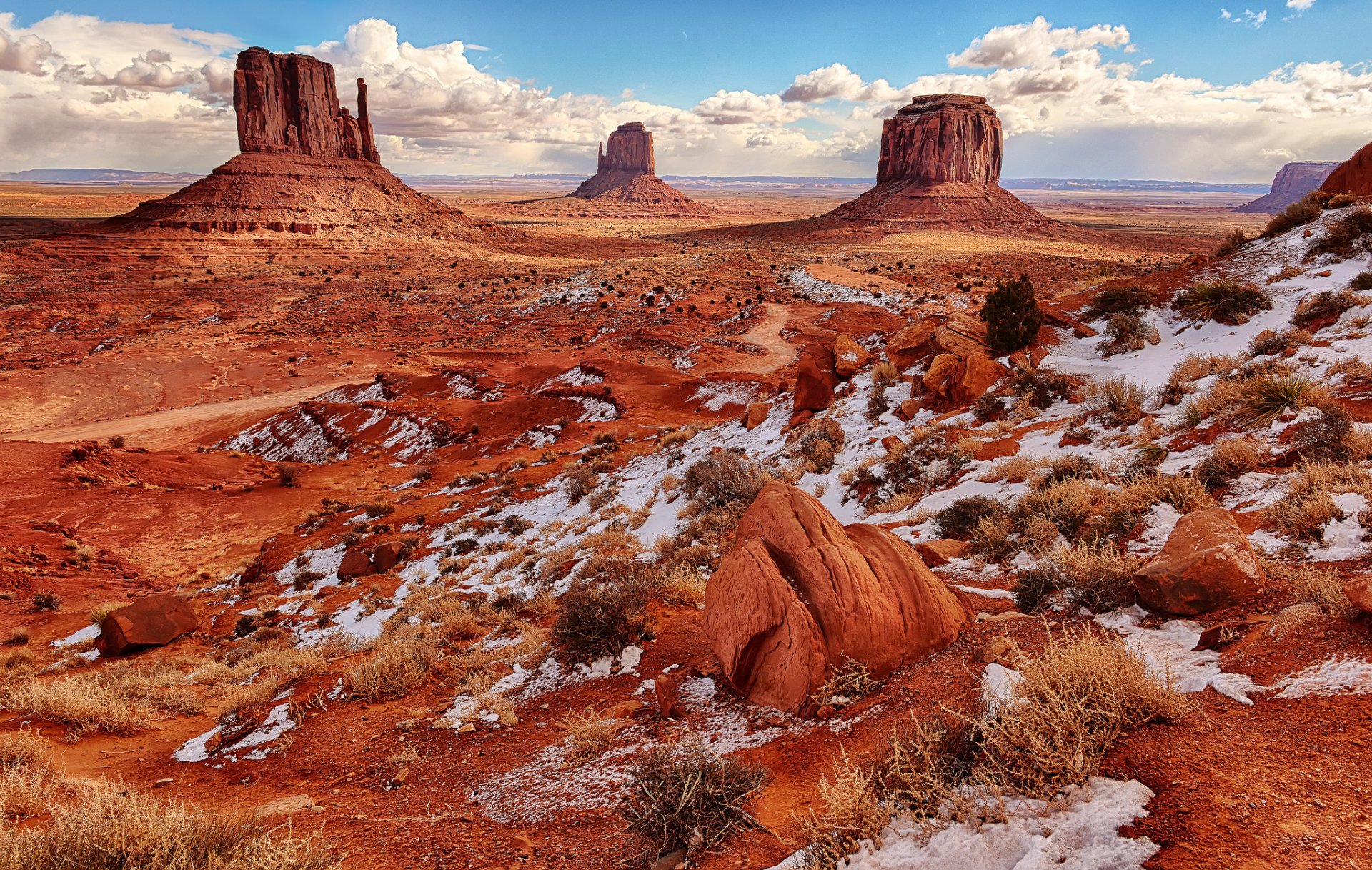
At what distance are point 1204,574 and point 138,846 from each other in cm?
647

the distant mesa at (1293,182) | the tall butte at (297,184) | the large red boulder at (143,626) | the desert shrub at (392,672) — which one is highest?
the distant mesa at (1293,182)

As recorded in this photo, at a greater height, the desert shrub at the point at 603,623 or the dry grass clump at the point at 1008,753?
the dry grass clump at the point at 1008,753

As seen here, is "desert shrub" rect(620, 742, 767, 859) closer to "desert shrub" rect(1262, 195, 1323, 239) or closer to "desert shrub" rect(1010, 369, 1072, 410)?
"desert shrub" rect(1010, 369, 1072, 410)

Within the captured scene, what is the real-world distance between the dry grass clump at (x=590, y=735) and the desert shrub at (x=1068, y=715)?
279 cm

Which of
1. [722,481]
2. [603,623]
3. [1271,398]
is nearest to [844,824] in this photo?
[603,623]

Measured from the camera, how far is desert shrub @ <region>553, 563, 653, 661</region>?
6.80 meters

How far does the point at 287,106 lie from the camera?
8244cm

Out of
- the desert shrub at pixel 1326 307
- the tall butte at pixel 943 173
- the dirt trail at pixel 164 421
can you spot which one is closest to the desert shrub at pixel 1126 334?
the desert shrub at pixel 1326 307

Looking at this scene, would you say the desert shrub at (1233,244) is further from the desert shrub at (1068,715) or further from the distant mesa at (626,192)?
the distant mesa at (626,192)

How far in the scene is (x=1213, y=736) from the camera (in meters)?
3.28

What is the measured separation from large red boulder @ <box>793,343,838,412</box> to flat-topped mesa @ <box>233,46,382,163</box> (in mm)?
91475

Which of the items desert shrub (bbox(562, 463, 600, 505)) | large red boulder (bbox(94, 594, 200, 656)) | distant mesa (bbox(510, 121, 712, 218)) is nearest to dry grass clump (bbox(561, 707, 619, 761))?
large red boulder (bbox(94, 594, 200, 656))

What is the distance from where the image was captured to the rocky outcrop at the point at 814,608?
4988 mm

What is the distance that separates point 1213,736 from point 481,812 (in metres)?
4.32
